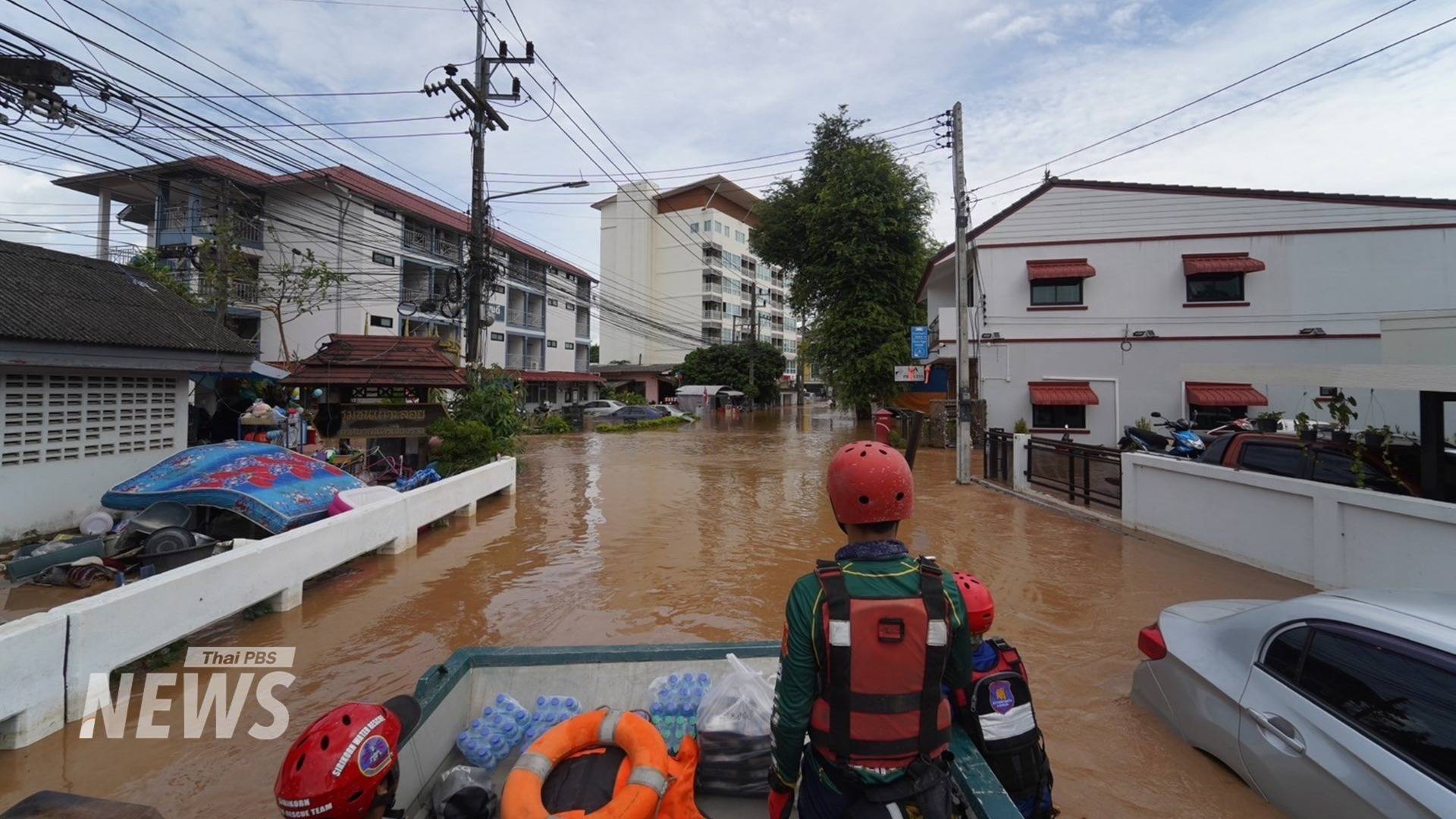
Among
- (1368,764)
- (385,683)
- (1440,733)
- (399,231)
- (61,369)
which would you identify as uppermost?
(399,231)

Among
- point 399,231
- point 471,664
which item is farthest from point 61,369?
point 399,231

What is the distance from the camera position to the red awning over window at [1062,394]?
1819cm

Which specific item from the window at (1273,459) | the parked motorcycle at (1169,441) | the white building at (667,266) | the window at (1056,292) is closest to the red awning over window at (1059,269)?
the window at (1056,292)

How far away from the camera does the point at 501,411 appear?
13328mm

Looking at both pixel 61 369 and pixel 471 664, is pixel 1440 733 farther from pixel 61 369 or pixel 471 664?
pixel 61 369

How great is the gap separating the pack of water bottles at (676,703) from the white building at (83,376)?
29.2 feet

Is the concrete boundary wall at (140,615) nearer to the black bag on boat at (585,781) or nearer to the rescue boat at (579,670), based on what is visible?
the rescue boat at (579,670)

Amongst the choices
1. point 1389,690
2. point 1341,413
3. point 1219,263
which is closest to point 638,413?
point 1219,263

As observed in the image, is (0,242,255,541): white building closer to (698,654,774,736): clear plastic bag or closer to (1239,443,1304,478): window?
(698,654,774,736): clear plastic bag

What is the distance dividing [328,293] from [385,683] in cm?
2832

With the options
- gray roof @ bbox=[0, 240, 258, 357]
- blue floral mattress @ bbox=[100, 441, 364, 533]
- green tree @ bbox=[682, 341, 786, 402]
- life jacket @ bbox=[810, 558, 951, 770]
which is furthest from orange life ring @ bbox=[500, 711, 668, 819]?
green tree @ bbox=[682, 341, 786, 402]

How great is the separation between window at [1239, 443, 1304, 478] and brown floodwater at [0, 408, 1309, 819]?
3.74ft

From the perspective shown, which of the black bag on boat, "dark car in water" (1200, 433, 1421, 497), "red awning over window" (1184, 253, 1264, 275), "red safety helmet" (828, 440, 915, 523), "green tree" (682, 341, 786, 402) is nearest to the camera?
"red safety helmet" (828, 440, 915, 523)

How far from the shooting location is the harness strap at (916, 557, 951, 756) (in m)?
1.69
